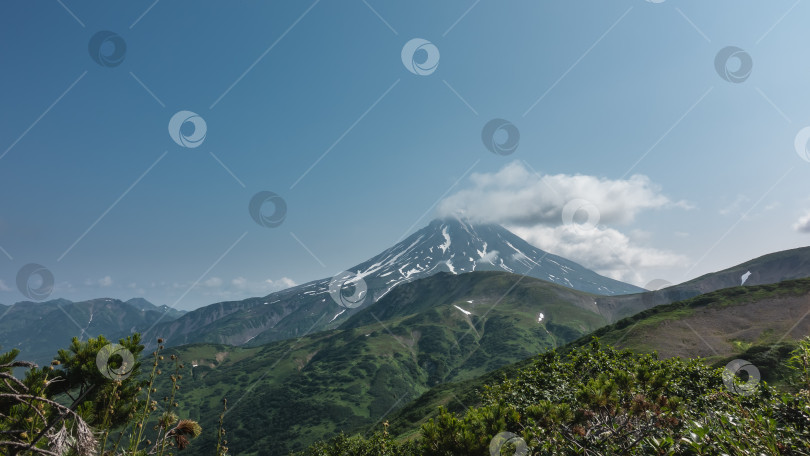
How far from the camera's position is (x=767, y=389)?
502 inches

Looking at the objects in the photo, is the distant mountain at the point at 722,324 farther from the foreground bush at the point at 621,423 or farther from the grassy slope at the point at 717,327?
the foreground bush at the point at 621,423

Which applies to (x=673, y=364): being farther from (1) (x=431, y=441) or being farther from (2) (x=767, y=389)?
(1) (x=431, y=441)

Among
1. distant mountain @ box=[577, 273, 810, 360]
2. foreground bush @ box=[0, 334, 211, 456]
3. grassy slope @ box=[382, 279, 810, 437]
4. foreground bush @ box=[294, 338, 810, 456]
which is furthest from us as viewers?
distant mountain @ box=[577, 273, 810, 360]

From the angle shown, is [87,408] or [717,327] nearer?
[87,408]

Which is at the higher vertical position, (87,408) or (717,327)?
(717,327)

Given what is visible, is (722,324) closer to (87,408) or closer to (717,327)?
(717,327)

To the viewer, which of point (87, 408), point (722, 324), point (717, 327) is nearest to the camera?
point (87, 408)

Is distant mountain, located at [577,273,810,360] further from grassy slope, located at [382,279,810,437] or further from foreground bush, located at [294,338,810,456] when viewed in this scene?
foreground bush, located at [294,338,810,456]

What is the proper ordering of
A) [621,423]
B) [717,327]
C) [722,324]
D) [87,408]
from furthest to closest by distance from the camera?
[722,324]
[717,327]
[621,423]
[87,408]

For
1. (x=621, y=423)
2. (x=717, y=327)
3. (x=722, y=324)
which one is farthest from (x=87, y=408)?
(x=722, y=324)

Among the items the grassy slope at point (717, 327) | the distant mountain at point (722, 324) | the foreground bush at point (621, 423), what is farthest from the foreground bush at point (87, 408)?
the distant mountain at point (722, 324)

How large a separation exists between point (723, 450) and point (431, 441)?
7.89 meters

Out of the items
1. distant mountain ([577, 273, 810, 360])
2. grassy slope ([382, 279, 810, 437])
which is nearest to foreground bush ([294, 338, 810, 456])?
grassy slope ([382, 279, 810, 437])

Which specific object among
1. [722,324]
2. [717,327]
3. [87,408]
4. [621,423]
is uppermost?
[722,324]
